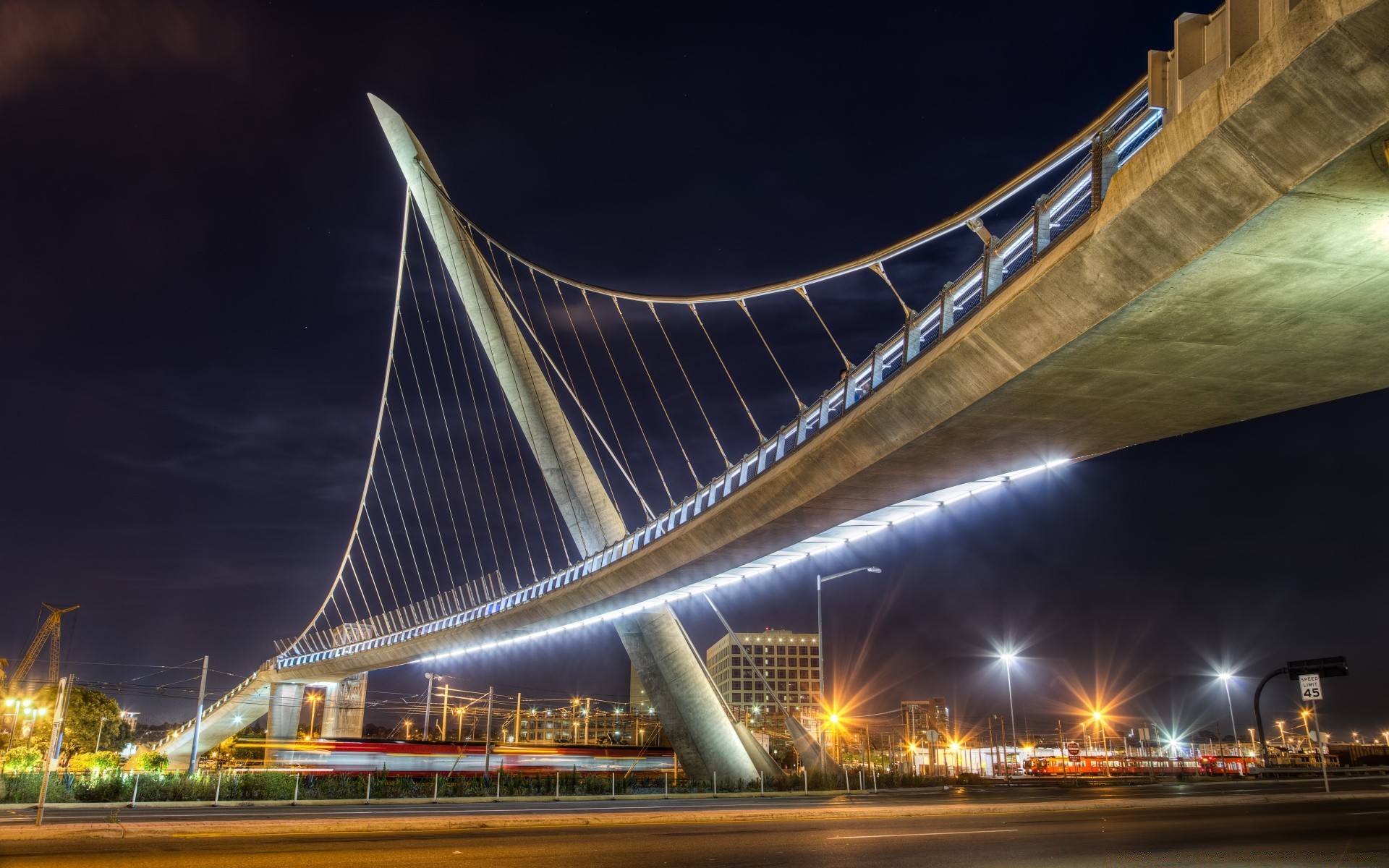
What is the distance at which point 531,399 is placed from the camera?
4075 centimetres

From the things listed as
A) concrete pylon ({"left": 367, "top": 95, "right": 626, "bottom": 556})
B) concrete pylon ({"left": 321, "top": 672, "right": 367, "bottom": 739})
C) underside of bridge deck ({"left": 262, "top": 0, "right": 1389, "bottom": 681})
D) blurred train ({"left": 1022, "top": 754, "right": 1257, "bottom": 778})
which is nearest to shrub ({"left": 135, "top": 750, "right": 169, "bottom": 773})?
concrete pylon ({"left": 367, "top": 95, "right": 626, "bottom": 556})

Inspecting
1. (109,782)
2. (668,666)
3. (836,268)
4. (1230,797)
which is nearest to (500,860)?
(836,268)

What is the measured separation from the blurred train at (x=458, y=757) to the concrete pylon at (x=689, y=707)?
40.0 feet

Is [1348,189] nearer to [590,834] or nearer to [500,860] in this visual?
[500,860]

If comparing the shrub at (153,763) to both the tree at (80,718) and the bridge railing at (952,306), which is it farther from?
the tree at (80,718)

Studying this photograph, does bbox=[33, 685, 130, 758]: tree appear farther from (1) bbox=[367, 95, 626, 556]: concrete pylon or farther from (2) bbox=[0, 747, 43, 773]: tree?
(1) bbox=[367, 95, 626, 556]: concrete pylon

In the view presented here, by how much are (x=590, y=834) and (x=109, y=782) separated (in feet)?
66.1

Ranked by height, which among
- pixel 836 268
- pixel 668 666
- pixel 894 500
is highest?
pixel 836 268

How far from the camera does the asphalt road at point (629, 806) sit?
61.8 feet

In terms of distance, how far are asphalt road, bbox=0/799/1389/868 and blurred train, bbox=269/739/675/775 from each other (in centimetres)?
3394

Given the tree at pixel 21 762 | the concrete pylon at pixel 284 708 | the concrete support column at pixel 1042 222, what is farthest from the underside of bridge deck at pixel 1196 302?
the concrete pylon at pixel 284 708

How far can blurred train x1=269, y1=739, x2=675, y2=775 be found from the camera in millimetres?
49156

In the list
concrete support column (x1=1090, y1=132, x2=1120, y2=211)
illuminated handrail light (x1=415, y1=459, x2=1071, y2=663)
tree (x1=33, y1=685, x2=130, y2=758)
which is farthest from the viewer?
tree (x1=33, y1=685, x2=130, y2=758)

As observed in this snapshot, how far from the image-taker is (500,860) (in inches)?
443
